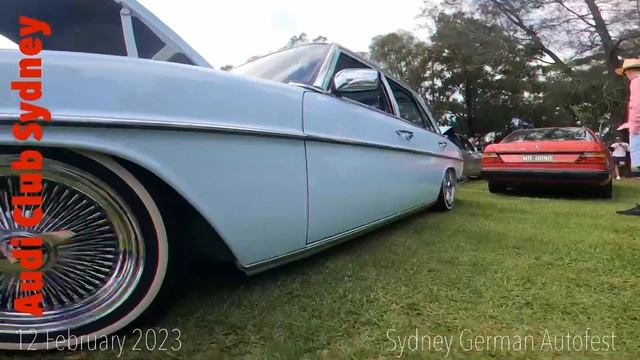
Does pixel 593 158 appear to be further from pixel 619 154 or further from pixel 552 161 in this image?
pixel 619 154

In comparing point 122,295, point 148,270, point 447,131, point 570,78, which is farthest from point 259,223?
point 570,78

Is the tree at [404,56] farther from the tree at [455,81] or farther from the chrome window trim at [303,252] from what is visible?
the chrome window trim at [303,252]

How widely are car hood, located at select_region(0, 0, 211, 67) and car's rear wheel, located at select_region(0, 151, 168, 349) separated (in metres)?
0.59

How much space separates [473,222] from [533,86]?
21237 millimetres

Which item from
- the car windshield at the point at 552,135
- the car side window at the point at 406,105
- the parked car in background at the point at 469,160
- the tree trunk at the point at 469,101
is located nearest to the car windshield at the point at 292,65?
the car side window at the point at 406,105

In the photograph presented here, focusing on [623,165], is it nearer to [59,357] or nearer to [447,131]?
[447,131]

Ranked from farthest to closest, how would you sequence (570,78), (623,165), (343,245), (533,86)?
1. (533,86)
2. (570,78)
3. (623,165)
4. (343,245)

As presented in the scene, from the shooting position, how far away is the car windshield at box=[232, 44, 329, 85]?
7.02ft

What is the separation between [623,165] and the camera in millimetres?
11492

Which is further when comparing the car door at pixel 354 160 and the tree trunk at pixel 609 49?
the tree trunk at pixel 609 49

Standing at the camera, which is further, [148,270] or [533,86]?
[533,86]

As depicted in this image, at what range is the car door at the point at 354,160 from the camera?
186 centimetres

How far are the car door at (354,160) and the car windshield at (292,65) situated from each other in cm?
14

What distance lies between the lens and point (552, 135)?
20.4 ft
